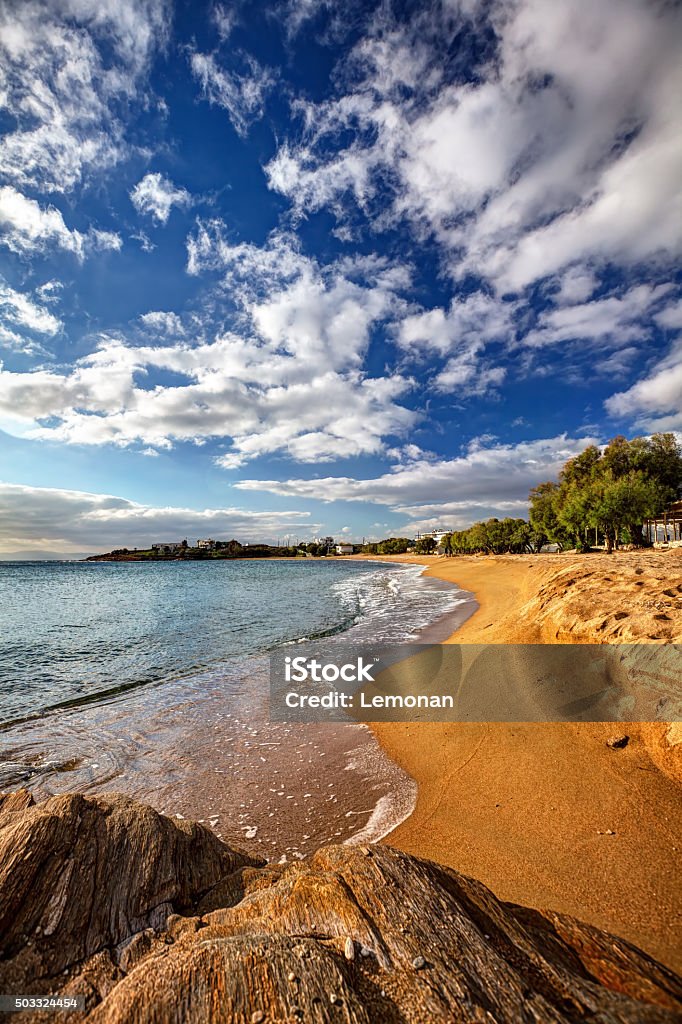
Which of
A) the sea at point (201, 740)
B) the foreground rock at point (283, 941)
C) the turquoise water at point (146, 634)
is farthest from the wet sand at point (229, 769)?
the foreground rock at point (283, 941)

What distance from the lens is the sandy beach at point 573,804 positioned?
3691mm

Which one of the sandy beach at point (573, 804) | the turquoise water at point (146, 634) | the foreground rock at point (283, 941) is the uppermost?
the foreground rock at point (283, 941)

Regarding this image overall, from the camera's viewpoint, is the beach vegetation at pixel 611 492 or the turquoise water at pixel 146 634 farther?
the beach vegetation at pixel 611 492

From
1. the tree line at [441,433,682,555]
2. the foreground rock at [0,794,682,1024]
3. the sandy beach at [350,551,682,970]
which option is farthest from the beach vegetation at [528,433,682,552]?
the foreground rock at [0,794,682,1024]

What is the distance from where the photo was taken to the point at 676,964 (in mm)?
2949

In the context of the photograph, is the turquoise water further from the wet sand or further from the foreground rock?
the foreground rock

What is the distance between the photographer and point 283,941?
193 cm

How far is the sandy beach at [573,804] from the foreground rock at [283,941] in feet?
6.80

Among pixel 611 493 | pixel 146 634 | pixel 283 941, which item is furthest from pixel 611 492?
pixel 283 941

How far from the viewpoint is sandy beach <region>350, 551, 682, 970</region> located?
3.69 meters

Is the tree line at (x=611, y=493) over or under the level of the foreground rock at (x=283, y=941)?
over

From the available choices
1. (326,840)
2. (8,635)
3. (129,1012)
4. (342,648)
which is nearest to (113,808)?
(129,1012)

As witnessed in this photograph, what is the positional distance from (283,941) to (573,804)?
466 centimetres

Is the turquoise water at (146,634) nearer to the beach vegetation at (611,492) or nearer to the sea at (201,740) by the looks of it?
the sea at (201,740)
